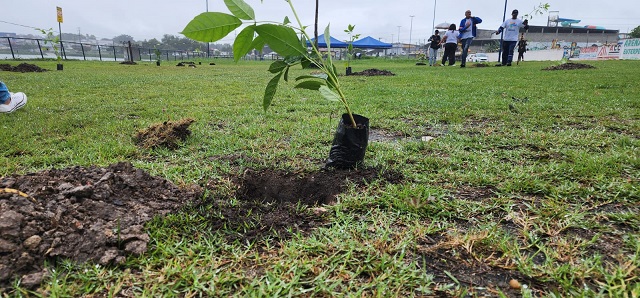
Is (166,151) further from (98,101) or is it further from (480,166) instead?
(98,101)

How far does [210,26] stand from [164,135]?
4.81ft

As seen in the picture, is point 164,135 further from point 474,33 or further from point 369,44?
point 369,44

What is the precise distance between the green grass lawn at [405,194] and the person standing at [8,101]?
82 millimetres

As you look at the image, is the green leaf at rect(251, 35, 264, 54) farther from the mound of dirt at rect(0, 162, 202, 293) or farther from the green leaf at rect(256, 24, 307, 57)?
the mound of dirt at rect(0, 162, 202, 293)

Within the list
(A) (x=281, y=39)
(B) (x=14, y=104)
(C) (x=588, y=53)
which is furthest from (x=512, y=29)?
(C) (x=588, y=53)

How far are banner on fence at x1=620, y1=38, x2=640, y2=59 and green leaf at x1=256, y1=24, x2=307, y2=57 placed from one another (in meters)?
33.3

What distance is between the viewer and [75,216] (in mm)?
1440

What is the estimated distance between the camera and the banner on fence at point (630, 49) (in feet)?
84.5

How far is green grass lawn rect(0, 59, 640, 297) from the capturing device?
124 cm

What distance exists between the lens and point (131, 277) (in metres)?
1.24

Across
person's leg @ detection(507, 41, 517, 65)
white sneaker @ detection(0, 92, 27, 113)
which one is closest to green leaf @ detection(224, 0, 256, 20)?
white sneaker @ detection(0, 92, 27, 113)

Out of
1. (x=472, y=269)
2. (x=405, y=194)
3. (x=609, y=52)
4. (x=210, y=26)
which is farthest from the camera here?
(x=609, y=52)

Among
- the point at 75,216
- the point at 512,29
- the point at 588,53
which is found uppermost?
the point at 512,29

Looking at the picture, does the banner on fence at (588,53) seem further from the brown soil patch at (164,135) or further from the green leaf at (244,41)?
the green leaf at (244,41)
